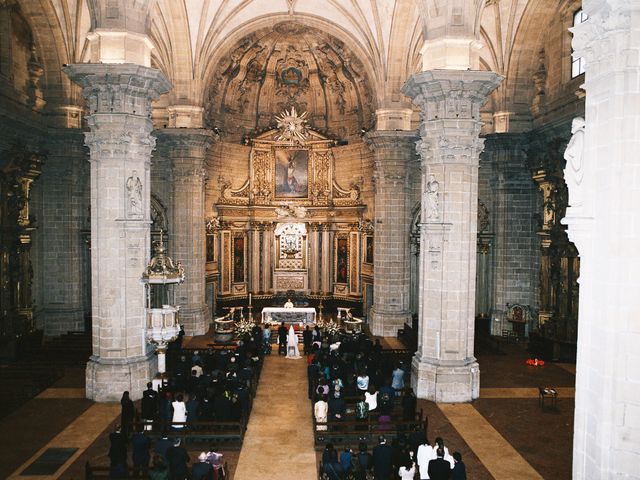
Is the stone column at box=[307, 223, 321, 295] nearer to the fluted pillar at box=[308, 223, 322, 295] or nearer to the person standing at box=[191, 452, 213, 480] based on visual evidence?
the fluted pillar at box=[308, 223, 322, 295]

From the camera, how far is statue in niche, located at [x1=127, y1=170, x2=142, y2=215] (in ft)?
49.6

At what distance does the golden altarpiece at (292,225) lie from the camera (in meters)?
30.3

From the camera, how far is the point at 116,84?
579 inches

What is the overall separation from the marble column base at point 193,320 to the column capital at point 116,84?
1126cm

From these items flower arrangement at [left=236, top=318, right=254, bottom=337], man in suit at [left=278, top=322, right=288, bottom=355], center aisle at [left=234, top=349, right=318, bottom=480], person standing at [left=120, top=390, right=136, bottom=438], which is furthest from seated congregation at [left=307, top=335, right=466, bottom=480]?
flower arrangement at [left=236, top=318, right=254, bottom=337]

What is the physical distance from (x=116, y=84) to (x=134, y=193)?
2.80 metres

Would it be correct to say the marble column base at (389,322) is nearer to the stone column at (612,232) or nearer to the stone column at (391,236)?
the stone column at (391,236)

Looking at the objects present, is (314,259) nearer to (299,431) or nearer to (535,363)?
(535,363)

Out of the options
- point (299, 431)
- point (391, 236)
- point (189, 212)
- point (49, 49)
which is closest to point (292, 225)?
point (391, 236)

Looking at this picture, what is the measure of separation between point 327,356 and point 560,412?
6.51 m

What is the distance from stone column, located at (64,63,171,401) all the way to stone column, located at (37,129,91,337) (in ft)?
29.4

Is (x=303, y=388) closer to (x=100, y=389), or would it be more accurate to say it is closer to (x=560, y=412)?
(x=100, y=389)

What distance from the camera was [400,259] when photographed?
984 inches

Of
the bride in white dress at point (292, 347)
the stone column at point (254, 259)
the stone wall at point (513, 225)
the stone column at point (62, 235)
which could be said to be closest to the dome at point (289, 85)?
the stone column at point (254, 259)
